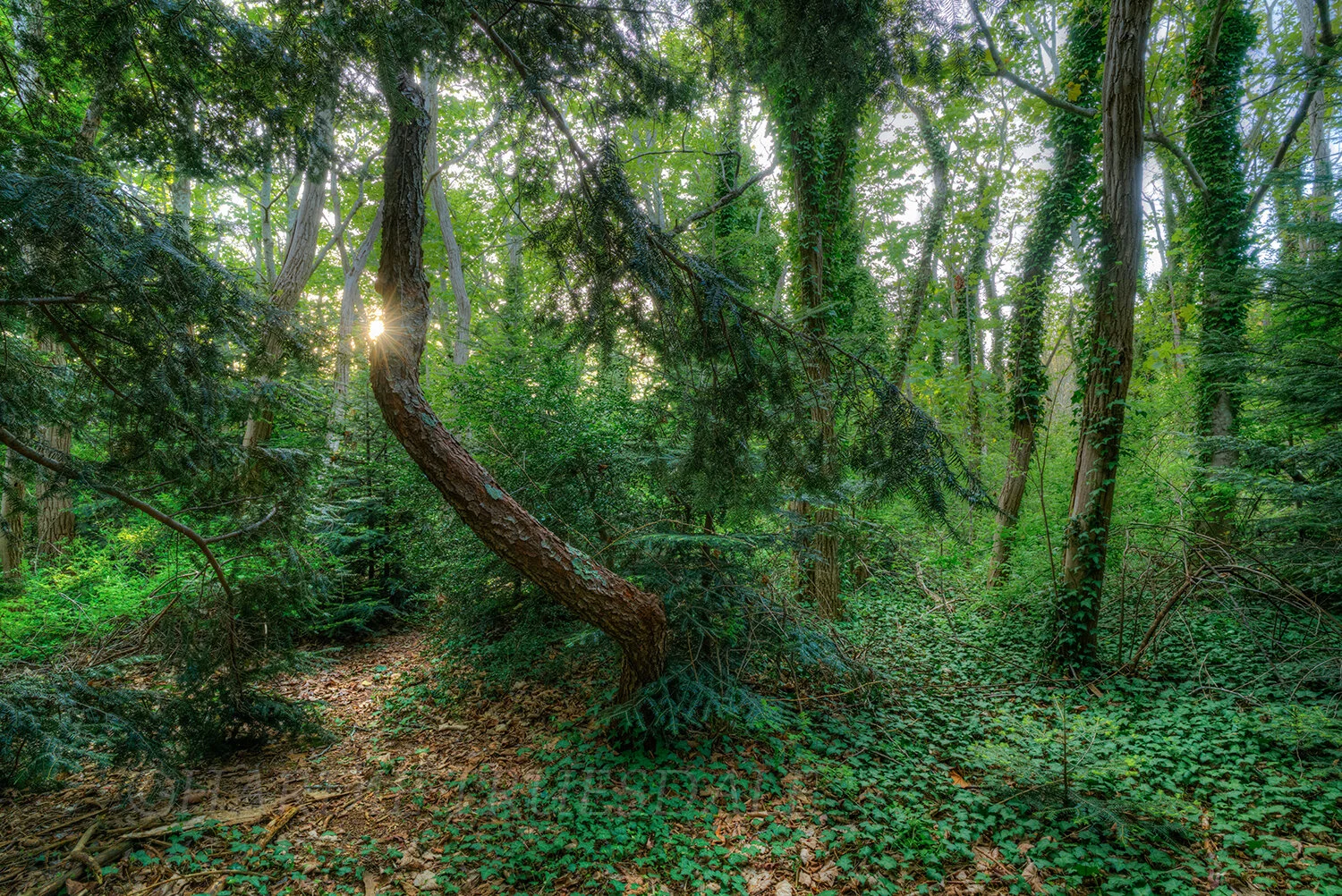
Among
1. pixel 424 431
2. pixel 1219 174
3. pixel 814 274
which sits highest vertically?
pixel 1219 174

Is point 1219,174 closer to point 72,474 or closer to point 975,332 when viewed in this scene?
point 975,332

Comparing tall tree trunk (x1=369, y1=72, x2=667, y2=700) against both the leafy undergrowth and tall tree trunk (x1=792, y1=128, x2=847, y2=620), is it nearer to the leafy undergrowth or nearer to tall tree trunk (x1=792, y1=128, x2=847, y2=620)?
the leafy undergrowth

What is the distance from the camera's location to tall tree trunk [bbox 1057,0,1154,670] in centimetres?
483

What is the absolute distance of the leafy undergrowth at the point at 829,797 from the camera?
8.60 ft

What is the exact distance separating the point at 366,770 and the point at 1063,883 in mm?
4194

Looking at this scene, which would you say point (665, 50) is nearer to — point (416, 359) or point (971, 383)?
point (416, 359)

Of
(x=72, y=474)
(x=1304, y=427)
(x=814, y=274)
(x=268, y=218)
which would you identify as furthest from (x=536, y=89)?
(x=268, y=218)

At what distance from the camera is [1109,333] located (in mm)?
4973

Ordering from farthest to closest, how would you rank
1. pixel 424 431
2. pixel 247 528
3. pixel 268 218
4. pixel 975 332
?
1. pixel 975 332
2. pixel 268 218
3. pixel 247 528
4. pixel 424 431

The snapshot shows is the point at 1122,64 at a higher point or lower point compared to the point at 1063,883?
higher

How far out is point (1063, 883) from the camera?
99.4 inches

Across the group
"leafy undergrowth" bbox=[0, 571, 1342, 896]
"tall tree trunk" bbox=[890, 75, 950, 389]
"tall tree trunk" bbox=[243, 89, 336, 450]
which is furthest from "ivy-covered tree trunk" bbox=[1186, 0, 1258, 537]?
"tall tree trunk" bbox=[243, 89, 336, 450]

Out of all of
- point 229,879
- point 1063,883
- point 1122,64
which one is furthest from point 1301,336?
point 229,879

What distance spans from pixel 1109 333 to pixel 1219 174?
4.99 metres
